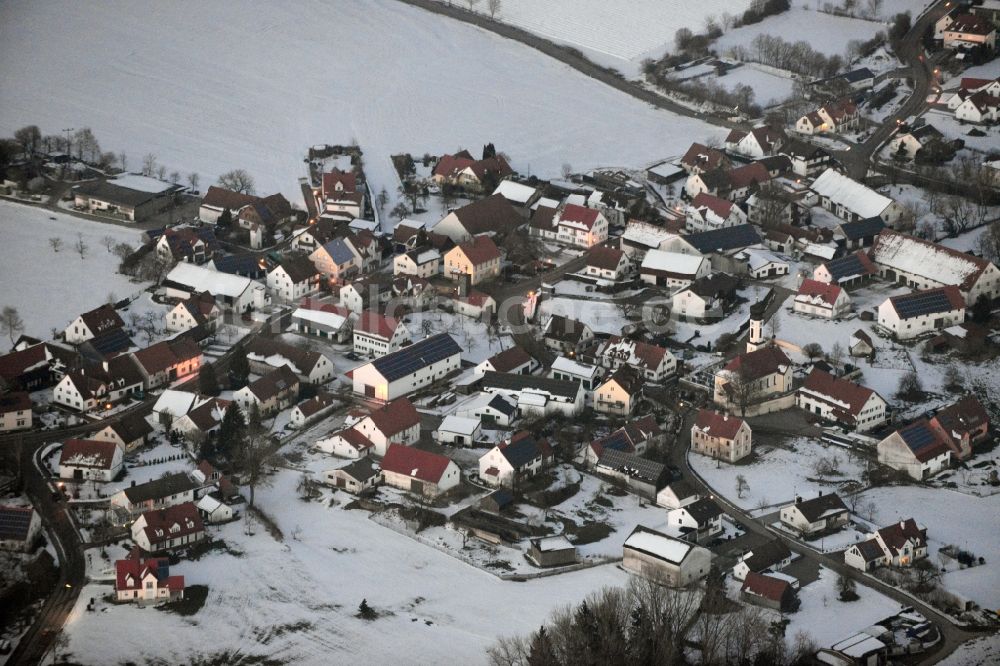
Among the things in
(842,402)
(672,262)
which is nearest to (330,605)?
(842,402)

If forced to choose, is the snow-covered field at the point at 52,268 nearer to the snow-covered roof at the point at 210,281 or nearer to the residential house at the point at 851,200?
the snow-covered roof at the point at 210,281

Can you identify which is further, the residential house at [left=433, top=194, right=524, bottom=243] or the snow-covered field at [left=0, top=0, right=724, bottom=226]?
the snow-covered field at [left=0, top=0, right=724, bottom=226]

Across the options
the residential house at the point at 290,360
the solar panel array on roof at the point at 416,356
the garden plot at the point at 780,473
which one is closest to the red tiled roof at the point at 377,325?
the solar panel array on roof at the point at 416,356

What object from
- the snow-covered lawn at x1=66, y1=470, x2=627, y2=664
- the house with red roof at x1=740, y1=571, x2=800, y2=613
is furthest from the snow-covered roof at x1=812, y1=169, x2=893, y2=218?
the snow-covered lawn at x1=66, y1=470, x2=627, y2=664

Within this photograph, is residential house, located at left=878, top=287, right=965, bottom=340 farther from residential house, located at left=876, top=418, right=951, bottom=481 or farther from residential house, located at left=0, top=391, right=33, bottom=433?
residential house, located at left=0, top=391, right=33, bottom=433

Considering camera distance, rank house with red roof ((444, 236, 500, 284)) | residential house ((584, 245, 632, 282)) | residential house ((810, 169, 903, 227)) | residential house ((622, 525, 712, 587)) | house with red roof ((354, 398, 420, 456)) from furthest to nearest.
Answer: residential house ((810, 169, 903, 227)) → house with red roof ((444, 236, 500, 284)) → residential house ((584, 245, 632, 282)) → house with red roof ((354, 398, 420, 456)) → residential house ((622, 525, 712, 587))

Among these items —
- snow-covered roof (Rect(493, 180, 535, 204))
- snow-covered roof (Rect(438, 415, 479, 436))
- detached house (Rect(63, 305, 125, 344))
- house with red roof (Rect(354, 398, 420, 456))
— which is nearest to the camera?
house with red roof (Rect(354, 398, 420, 456))

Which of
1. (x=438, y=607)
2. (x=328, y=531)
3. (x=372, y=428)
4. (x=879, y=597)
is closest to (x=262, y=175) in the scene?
(x=372, y=428)
